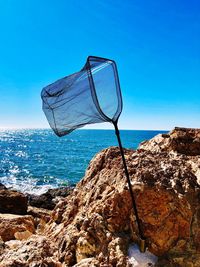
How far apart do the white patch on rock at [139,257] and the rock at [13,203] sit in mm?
13251

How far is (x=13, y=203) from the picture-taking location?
56.0 feet

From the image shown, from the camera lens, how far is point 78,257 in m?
4.70

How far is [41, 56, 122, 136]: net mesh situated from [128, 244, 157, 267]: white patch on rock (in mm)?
2142

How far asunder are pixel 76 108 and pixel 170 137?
2519 millimetres

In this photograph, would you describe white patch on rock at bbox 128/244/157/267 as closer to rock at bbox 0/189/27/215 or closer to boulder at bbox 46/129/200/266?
boulder at bbox 46/129/200/266

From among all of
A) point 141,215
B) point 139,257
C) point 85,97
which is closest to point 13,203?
point 85,97

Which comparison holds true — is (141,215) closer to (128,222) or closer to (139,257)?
(128,222)

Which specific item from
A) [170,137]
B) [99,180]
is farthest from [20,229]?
[170,137]

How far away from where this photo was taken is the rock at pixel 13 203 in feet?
54.9

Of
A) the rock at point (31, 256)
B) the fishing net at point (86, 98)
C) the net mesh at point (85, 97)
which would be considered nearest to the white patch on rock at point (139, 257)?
the fishing net at point (86, 98)

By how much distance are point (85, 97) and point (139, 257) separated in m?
2.70

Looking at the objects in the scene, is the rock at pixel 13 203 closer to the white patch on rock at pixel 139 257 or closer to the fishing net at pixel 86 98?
the fishing net at pixel 86 98

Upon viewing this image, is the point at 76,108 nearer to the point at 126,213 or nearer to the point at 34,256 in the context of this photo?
the point at 126,213

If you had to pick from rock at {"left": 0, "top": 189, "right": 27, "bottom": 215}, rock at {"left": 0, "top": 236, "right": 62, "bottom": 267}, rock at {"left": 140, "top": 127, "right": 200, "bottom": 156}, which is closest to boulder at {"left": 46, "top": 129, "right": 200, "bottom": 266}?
rock at {"left": 0, "top": 236, "right": 62, "bottom": 267}
